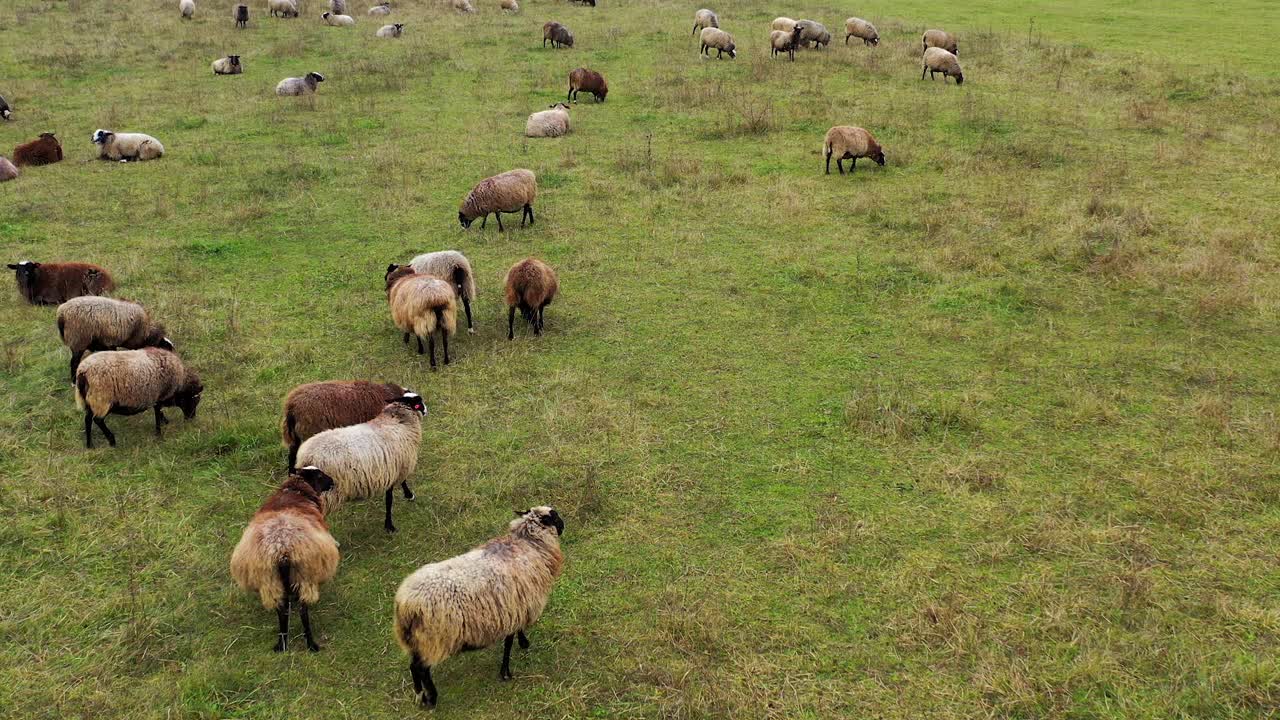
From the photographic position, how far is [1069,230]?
1279 centimetres

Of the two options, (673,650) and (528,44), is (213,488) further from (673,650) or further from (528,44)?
(528,44)

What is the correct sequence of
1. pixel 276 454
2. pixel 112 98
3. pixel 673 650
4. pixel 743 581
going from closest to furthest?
pixel 673 650
pixel 743 581
pixel 276 454
pixel 112 98

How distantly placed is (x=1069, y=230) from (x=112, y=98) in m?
21.3

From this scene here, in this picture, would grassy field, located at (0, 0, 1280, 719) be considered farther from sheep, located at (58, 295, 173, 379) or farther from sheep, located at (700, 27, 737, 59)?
sheep, located at (700, 27, 737, 59)

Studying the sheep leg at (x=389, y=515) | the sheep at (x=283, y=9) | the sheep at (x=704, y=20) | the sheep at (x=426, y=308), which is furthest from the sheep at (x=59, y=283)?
the sheep at (x=283, y=9)

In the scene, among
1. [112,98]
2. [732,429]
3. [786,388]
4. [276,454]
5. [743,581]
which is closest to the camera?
[743,581]

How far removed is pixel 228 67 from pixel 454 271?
17.4m

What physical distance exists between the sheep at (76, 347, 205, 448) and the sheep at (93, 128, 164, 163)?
10572 mm

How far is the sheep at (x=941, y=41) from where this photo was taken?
2431 cm

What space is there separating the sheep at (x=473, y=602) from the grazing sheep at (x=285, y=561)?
2.70ft

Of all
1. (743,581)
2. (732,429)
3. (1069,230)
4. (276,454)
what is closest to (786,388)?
(732,429)

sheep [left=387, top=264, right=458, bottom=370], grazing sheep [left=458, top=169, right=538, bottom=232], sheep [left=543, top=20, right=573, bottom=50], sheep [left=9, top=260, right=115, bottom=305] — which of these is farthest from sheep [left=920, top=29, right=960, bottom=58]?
sheep [left=9, top=260, right=115, bottom=305]

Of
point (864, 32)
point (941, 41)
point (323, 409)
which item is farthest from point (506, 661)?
point (864, 32)

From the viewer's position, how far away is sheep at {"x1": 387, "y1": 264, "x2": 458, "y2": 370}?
30.7ft
